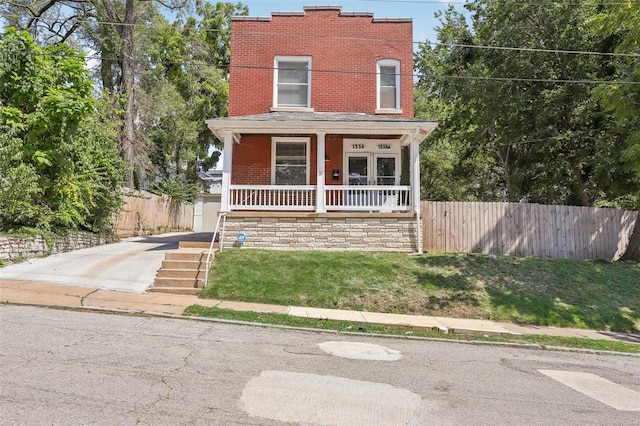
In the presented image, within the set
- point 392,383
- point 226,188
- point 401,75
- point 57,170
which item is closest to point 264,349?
point 392,383

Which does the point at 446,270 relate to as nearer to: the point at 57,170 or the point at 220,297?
the point at 220,297

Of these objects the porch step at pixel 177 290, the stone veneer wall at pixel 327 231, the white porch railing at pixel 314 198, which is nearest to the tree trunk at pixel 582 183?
the white porch railing at pixel 314 198

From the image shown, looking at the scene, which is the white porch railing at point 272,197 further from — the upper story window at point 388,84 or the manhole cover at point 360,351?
the manhole cover at point 360,351

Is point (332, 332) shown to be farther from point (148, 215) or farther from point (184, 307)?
point (148, 215)

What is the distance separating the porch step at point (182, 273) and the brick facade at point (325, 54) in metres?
7.11

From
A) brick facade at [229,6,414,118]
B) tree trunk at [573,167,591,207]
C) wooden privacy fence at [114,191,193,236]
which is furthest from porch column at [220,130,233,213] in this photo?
tree trunk at [573,167,591,207]

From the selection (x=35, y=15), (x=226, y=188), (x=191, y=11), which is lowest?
(x=226, y=188)

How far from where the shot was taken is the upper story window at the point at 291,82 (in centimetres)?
1564

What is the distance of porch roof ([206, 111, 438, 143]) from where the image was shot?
12.9 meters

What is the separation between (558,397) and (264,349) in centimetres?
372

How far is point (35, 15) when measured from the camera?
75.3 ft

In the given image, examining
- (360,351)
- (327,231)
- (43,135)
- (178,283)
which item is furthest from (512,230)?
(43,135)

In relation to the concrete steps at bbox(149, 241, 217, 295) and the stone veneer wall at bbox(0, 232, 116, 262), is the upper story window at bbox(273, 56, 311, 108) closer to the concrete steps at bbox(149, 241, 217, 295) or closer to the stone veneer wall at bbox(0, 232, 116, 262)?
the concrete steps at bbox(149, 241, 217, 295)

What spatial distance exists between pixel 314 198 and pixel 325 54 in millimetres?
5836
